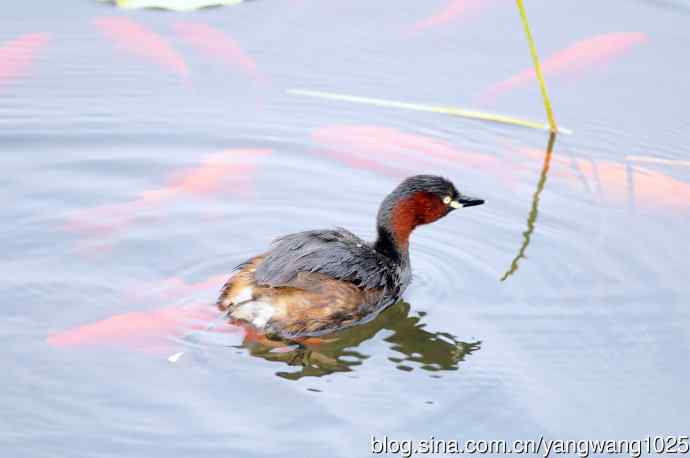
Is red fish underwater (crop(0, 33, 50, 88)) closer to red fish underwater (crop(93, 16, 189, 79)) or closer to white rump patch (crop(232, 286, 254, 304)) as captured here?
red fish underwater (crop(93, 16, 189, 79))

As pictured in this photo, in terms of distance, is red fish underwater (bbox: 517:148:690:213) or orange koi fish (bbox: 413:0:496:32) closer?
red fish underwater (bbox: 517:148:690:213)

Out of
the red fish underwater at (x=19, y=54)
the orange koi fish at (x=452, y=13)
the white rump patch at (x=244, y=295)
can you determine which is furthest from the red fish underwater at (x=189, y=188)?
the orange koi fish at (x=452, y=13)

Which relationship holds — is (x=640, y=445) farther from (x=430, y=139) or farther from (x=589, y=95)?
(x=589, y=95)

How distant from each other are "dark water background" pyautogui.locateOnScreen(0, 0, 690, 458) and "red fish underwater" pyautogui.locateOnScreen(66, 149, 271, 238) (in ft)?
0.05

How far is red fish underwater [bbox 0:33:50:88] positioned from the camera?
8148 mm

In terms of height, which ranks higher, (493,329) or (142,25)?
(142,25)

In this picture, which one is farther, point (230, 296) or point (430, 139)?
point (430, 139)

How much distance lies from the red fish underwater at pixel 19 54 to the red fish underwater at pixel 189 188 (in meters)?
1.77

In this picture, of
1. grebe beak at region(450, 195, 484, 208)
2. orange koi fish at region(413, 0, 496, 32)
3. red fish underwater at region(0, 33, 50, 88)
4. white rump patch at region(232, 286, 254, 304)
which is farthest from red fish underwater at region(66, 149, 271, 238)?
orange koi fish at region(413, 0, 496, 32)

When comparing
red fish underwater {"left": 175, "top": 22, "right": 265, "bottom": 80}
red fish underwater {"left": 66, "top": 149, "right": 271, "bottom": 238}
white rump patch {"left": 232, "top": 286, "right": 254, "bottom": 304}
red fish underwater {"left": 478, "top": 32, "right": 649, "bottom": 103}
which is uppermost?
red fish underwater {"left": 175, "top": 22, "right": 265, "bottom": 80}

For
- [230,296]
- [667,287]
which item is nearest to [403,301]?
[230,296]

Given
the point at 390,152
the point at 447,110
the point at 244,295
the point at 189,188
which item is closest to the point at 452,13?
the point at 447,110

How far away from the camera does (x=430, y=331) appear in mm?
5922

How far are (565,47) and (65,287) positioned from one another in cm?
457
